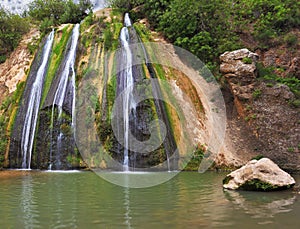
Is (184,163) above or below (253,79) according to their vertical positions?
below

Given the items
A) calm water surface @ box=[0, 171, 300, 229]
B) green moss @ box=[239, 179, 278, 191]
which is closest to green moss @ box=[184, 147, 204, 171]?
calm water surface @ box=[0, 171, 300, 229]

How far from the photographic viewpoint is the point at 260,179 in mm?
8250

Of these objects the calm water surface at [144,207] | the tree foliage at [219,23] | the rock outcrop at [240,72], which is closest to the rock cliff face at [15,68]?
the tree foliage at [219,23]

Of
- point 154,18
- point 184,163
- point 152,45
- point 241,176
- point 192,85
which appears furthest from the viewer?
point 154,18

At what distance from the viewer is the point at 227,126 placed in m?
16.5

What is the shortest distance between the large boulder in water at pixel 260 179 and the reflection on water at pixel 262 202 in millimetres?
281

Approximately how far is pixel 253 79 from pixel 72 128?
1036 centimetres

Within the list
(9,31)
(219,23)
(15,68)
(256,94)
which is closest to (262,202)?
(256,94)

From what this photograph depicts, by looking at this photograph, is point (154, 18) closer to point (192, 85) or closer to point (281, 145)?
point (192, 85)

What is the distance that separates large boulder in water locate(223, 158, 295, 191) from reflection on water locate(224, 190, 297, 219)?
0.28m

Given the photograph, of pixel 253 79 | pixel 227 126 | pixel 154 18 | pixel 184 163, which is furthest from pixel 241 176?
pixel 154 18

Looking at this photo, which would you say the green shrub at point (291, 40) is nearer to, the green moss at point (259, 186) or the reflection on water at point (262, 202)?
the green moss at point (259, 186)

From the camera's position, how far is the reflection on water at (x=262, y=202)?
5.99m

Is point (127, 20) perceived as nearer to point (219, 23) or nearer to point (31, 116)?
point (219, 23)
